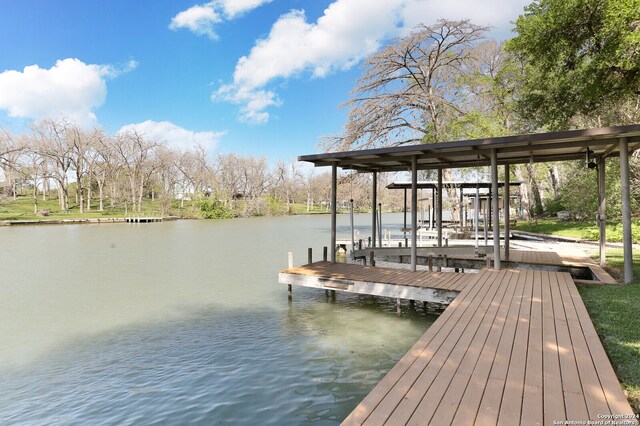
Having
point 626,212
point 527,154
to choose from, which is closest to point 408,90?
point 527,154

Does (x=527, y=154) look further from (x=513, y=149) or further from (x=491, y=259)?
(x=491, y=259)

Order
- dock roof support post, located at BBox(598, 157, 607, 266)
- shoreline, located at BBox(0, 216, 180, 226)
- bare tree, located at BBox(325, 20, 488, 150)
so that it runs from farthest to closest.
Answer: shoreline, located at BBox(0, 216, 180, 226) → bare tree, located at BBox(325, 20, 488, 150) → dock roof support post, located at BBox(598, 157, 607, 266)

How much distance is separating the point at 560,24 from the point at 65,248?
93.7ft

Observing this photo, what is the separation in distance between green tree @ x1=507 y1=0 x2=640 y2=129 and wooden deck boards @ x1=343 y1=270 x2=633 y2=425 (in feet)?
36.3

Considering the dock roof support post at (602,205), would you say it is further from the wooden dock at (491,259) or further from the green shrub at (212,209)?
the green shrub at (212,209)

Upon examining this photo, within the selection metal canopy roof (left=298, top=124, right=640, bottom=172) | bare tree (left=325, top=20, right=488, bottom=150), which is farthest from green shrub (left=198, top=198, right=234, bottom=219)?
metal canopy roof (left=298, top=124, right=640, bottom=172)

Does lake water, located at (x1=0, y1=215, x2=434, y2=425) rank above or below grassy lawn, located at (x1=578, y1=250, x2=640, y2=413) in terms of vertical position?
below

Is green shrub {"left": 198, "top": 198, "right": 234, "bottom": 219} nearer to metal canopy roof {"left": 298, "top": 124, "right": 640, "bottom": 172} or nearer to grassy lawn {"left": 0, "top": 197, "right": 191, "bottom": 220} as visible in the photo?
grassy lawn {"left": 0, "top": 197, "right": 191, "bottom": 220}

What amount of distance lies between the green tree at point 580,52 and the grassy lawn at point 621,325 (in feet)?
28.1

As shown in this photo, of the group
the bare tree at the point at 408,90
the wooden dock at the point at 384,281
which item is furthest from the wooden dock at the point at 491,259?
the bare tree at the point at 408,90

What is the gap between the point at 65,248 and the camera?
80.4ft

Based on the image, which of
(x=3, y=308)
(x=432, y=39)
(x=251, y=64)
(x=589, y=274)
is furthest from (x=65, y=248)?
(x=251, y=64)

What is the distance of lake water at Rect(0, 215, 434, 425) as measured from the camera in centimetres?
528

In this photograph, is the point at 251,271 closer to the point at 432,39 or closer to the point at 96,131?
the point at 432,39
